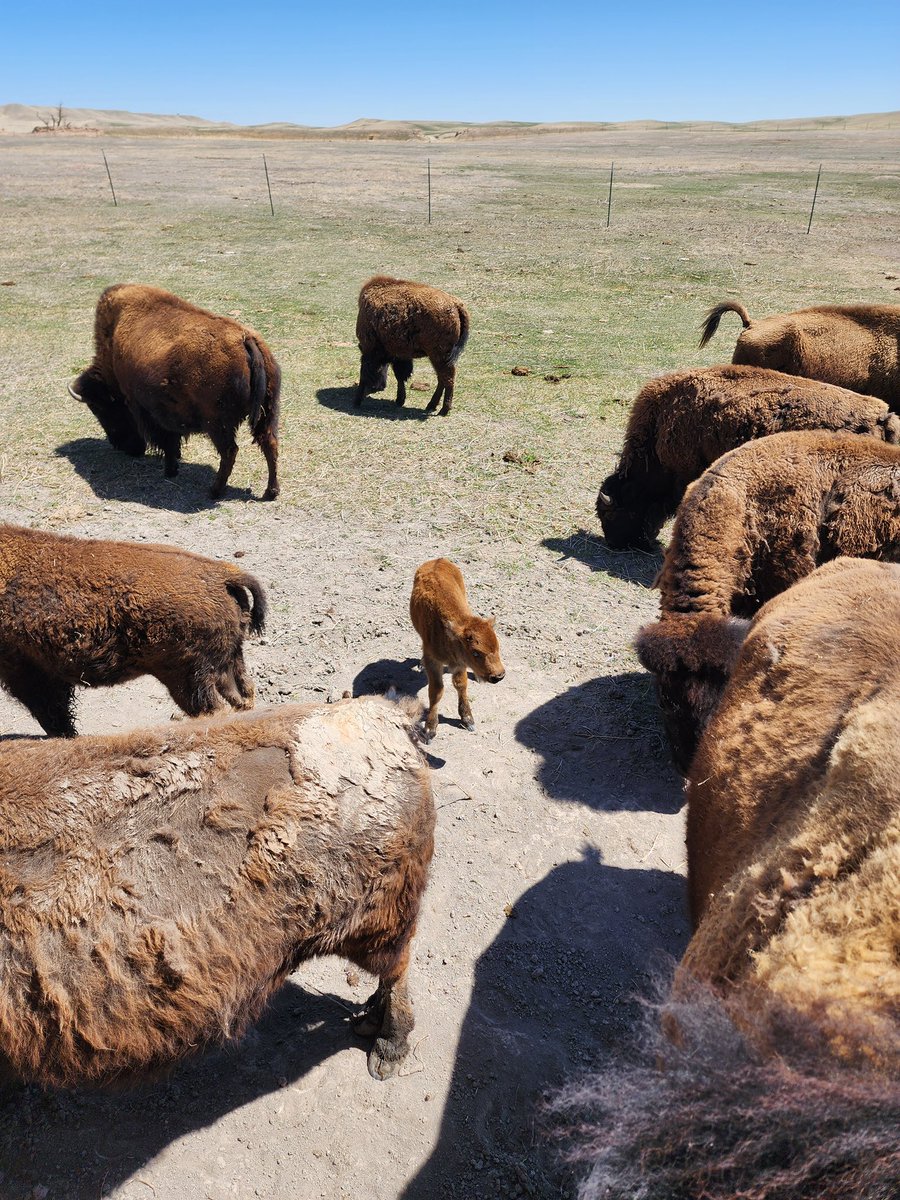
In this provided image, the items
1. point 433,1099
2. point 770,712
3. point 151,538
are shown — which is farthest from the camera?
point 151,538

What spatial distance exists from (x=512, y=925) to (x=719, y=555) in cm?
257

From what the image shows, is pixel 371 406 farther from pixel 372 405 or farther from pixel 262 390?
pixel 262 390

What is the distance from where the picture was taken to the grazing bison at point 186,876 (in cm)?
248

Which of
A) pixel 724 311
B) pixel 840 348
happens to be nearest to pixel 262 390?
pixel 724 311

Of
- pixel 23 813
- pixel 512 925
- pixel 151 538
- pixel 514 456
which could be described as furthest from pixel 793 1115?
pixel 514 456

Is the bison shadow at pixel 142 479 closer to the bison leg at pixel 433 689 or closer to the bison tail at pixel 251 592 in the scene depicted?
the bison tail at pixel 251 592

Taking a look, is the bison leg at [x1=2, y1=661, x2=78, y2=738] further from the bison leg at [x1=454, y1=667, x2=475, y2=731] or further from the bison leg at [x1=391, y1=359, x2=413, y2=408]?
the bison leg at [x1=391, y1=359, x2=413, y2=408]

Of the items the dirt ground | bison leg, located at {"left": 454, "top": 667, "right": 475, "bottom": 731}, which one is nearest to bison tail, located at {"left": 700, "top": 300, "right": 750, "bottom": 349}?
the dirt ground

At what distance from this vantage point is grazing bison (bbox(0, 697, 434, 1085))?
8.13 ft

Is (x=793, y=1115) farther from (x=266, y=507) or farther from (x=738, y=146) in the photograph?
(x=738, y=146)

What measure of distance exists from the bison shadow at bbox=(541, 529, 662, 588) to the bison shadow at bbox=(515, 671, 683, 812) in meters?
1.64

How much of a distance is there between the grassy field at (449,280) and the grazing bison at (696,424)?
0.82 m

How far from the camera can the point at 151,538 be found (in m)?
7.62

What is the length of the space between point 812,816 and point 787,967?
2.07 feet
